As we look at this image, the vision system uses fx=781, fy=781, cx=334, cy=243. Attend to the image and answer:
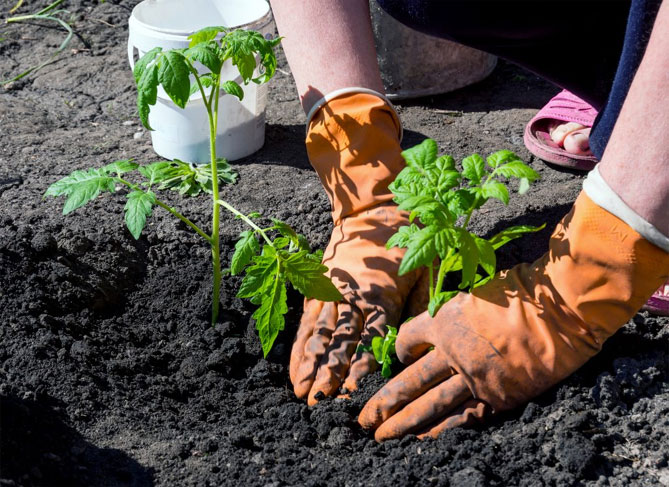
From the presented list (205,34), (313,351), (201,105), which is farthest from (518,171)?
(201,105)

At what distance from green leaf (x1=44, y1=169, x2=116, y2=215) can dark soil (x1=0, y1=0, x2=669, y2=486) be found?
430mm

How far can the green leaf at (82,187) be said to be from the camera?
1.91 metres

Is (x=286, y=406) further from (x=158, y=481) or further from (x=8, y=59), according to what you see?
(x=8, y=59)

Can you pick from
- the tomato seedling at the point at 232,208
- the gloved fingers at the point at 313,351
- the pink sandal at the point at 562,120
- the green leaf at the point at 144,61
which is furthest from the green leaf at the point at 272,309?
the pink sandal at the point at 562,120

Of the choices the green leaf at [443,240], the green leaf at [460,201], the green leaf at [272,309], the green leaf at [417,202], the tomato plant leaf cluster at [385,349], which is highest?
the green leaf at [417,202]

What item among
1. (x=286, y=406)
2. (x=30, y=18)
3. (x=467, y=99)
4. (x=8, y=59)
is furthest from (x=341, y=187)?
(x=30, y=18)

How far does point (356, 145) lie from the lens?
2225mm

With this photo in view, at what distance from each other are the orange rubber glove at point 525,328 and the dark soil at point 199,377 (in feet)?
0.24

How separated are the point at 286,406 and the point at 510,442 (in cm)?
57

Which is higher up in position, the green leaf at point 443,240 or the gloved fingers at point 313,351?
the green leaf at point 443,240

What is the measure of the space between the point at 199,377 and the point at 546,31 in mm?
1533

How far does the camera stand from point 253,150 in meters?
3.23

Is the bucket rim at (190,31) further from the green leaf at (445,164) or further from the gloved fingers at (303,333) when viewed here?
the green leaf at (445,164)

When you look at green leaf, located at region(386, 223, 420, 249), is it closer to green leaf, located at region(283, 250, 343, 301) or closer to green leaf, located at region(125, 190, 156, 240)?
green leaf, located at region(283, 250, 343, 301)
